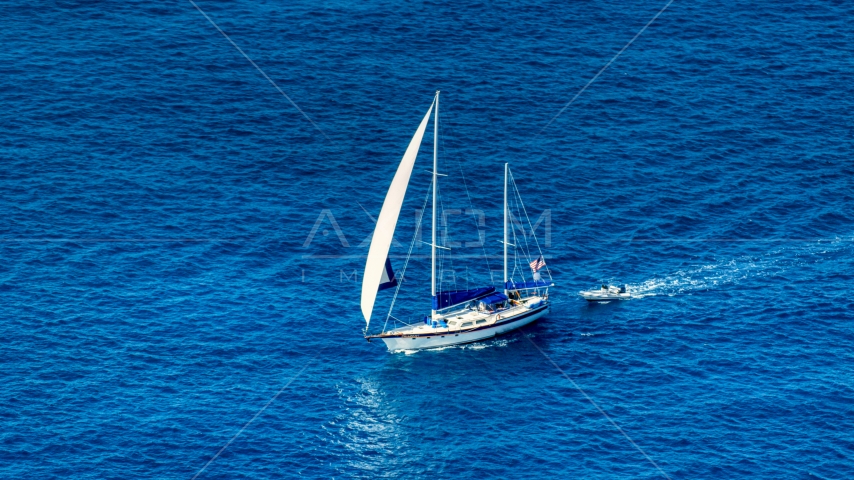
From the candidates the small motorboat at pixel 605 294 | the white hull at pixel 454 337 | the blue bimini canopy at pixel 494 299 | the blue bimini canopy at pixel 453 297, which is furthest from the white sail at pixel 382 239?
the small motorboat at pixel 605 294

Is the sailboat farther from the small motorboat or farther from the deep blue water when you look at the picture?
the small motorboat

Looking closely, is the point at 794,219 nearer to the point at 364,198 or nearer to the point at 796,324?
the point at 796,324

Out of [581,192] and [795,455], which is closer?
[795,455]

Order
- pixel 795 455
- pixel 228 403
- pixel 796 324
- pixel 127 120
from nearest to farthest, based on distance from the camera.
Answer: pixel 795 455 → pixel 228 403 → pixel 796 324 → pixel 127 120

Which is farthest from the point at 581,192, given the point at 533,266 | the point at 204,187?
the point at 204,187

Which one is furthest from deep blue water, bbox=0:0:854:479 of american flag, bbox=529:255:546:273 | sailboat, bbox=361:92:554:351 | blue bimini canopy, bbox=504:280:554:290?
american flag, bbox=529:255:546:273

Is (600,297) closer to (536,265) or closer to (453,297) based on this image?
(536,265)
